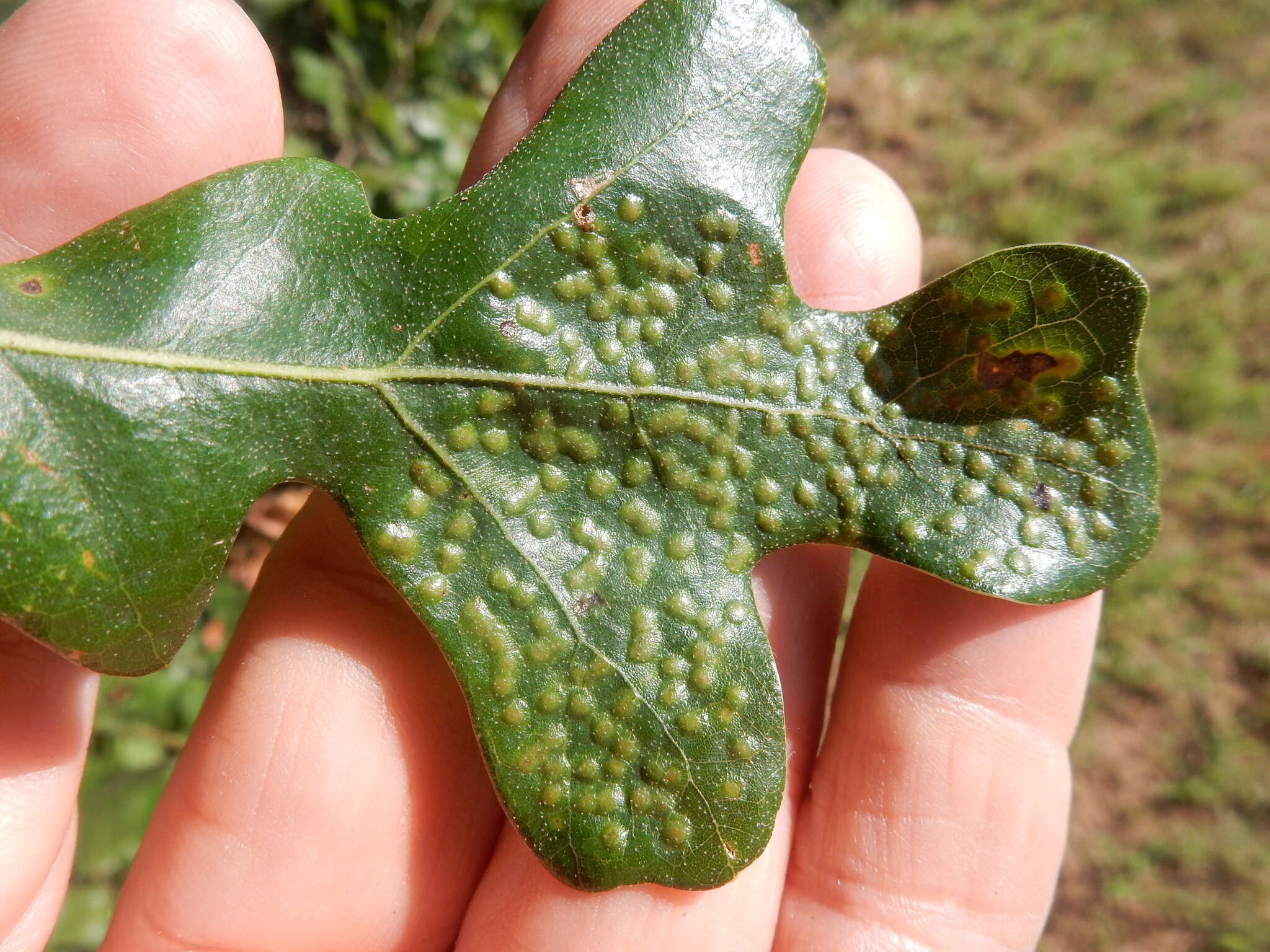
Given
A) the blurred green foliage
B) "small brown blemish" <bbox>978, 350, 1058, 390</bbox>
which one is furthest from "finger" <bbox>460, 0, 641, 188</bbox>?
"small brown blemish" <bbox>978, 350, 1058, 390</bbox>

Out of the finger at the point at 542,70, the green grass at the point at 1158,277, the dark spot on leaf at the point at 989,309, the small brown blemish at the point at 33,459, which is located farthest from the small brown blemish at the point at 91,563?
A: the green grass at the point at 1158,277

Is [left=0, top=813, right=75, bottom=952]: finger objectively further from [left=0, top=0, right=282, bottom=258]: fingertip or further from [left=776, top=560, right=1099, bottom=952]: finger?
[left=776, top=560, right=1099, bottom=952]: finger

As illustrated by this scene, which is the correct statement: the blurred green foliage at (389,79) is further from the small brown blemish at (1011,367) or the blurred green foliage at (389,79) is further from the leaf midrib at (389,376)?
the small brown blemish at (1011,367)

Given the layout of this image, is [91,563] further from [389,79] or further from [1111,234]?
[1111,234]

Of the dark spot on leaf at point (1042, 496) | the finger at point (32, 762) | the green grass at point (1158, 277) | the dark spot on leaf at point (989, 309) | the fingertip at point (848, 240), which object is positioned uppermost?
the dark spot on leaf at point (989, 309)

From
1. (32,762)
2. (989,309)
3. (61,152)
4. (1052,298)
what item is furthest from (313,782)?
(1052,298)
